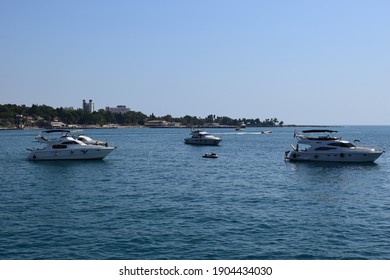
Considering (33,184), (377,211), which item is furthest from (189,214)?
(33,184)

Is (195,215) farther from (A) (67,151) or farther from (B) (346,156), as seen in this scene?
(A) (67,151)

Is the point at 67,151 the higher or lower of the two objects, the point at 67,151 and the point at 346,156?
the higher

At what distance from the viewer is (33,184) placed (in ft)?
177

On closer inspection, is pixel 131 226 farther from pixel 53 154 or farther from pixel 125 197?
pixel 53 154

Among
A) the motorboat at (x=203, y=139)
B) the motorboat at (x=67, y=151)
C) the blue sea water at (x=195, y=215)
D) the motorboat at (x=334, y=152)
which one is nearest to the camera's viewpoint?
the blue sea water at (x=195, y=215)

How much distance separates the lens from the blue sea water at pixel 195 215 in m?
26.2

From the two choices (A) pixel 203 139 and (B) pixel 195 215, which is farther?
(A) pixel 203 139

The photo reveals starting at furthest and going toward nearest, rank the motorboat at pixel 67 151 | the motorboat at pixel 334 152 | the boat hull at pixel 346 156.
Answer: the motorboat at pixel 67 151 → the motorboat at pixel 334 152 → the boat hull at pixel 346 156

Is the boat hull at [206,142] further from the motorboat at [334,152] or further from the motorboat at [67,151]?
the motorboat at [67,151]

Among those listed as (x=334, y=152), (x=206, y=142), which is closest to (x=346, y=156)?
(x=334, y=152)

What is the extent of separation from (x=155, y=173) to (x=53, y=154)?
987 inches

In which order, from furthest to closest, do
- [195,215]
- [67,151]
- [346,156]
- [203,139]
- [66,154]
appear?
[203,139] → [66,154] → [67,151] → [346,156] → [195,215]

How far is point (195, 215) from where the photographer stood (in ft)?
116

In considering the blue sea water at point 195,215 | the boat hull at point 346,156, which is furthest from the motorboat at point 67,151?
the boat hull at point 346,156
